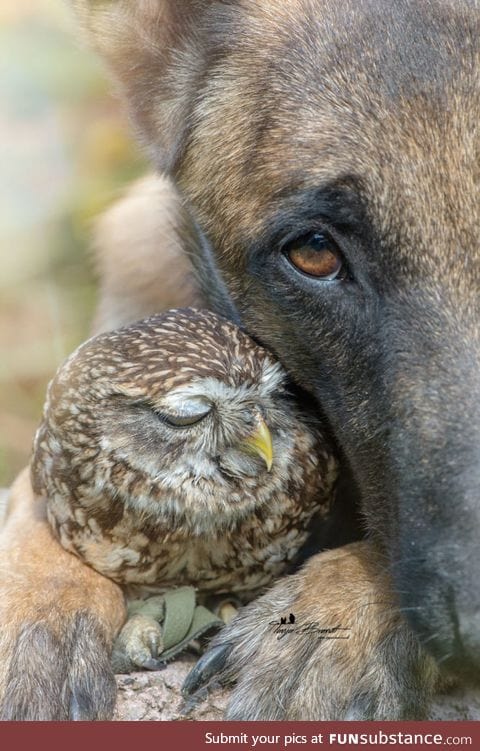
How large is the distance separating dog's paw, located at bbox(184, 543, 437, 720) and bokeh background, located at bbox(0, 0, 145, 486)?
3516mm

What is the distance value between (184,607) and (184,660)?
0.17m

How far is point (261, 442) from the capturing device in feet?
11.8

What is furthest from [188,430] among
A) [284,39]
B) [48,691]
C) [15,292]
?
[15,292]

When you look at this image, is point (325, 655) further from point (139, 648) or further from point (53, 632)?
point (53, 632)

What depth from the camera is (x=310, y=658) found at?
3.49 m

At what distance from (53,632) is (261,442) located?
897 millimetres

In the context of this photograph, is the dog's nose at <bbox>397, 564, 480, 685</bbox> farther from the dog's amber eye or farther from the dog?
the dog's amber eye

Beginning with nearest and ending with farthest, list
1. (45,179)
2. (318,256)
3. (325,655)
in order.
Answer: (325,655)
(318,256)
(45,179)

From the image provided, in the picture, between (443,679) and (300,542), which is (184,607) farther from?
(443,679)

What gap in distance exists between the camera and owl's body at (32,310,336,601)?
11.7ft

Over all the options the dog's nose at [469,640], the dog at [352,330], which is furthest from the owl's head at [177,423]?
the dog's nose at [469,640]

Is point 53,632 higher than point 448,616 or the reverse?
higher
